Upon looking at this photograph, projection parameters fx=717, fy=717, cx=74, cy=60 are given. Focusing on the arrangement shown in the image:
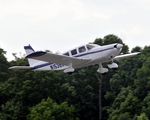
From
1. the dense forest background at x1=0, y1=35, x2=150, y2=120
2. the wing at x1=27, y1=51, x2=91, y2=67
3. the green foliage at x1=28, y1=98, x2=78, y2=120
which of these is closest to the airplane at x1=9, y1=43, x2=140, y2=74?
the wing at x1=27, y1=51, x2=91, y2=67

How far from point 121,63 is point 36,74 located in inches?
550

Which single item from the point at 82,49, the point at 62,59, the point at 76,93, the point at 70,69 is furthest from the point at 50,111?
the point at 62,59

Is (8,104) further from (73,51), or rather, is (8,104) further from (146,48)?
(73,51)

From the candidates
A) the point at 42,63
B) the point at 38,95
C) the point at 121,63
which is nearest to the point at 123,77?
the point at 121,63

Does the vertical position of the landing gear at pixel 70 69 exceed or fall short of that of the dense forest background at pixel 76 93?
it exceeds it

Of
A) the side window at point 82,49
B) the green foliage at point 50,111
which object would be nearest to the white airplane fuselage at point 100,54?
the side window at point 82,49

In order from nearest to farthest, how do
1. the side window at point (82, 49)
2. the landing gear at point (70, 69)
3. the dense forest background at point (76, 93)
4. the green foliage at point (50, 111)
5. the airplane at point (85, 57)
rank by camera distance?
the airplane at point (85, 57)
the landing gear at point (70, 69)
the side window at point (82, 49)
the green foliage at point (50, 111)
the dense forest background at point (76, 93)

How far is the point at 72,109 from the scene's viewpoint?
8062 centimetres

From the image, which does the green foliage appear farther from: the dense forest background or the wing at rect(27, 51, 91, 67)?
the wing at rect(27, 51, 91, 67)

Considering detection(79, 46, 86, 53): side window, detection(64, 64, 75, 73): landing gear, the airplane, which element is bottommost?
detection(64, 64, 75, 73): landing gear

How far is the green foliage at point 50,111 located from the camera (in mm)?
77756

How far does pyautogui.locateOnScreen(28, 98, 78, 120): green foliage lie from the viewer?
7776 cm

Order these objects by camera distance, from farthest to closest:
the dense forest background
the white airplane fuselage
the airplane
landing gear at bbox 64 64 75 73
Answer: the dense forest background, landing gear at bbox 64 64 75 73, the white airplane fuselage, the airplane

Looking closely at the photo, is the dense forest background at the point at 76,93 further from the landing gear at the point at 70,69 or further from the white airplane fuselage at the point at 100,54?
the landing gear at the point at 70,69
